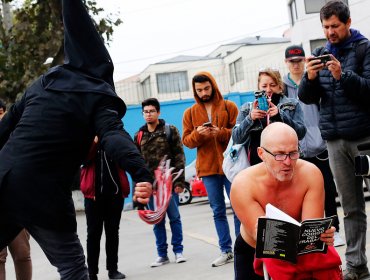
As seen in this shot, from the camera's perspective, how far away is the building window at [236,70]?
5175 cm

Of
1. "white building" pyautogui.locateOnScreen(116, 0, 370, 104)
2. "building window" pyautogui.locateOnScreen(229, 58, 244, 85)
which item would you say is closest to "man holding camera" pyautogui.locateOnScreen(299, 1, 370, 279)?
"white building" pyautogui.locateOnScreen(116, 0, 370, 104)

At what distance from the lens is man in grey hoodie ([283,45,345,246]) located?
23.4 feet

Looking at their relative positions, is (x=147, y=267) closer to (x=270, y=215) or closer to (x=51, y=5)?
(x=270, y=215)

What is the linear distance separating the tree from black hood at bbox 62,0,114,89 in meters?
16.4

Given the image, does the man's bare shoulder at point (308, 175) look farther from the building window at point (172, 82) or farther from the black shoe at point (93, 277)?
the building window at point (172, 82)

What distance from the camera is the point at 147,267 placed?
8.07 metres

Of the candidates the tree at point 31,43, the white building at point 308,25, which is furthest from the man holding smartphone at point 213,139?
the white building at point 308,25

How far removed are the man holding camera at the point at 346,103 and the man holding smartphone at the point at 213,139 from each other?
1.82 meters

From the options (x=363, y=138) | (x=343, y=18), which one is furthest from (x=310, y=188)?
(x=343, y=18)

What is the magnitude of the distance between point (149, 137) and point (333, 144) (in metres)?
2.86

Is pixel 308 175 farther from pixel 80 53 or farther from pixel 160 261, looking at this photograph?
pixel 160 261

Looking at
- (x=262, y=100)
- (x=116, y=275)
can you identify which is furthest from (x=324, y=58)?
(x=116, y=275)

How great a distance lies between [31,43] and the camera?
20.9 m

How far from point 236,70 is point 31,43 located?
34.1m
